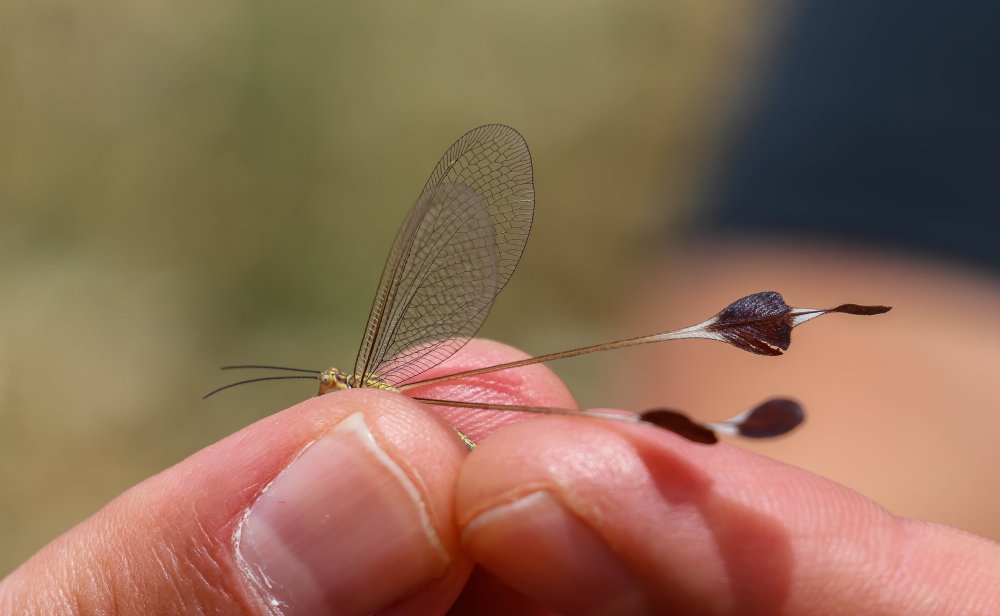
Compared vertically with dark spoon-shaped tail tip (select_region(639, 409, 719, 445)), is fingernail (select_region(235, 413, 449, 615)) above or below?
below

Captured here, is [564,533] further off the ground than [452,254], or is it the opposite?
[452,254]

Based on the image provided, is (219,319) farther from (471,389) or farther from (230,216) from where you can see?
(471,389)

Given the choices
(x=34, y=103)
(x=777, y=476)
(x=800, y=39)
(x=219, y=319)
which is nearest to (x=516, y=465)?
(x=777, y=476)

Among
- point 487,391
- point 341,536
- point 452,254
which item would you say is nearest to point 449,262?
point 452,254

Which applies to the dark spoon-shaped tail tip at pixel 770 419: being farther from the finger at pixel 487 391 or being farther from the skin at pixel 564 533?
the finger at pixel 487 391

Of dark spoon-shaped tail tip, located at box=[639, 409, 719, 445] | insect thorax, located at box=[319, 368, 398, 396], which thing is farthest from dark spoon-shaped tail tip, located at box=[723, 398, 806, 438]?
insect thorax, located at box=[319, 368, 398, 396]

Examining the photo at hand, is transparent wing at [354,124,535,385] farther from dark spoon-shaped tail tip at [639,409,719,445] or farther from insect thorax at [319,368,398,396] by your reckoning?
dark spoon-shaped tail tip at [639,409,719,445]

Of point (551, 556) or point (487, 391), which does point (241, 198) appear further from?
point (551, 556)
